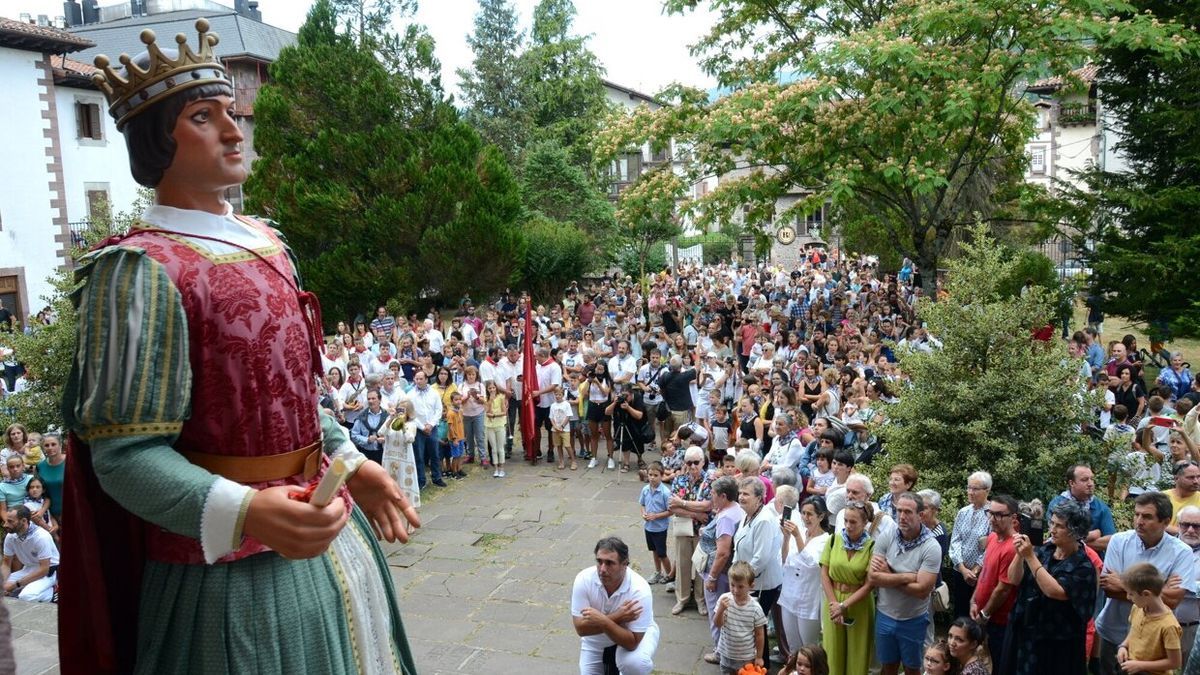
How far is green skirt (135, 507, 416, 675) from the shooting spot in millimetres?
2033

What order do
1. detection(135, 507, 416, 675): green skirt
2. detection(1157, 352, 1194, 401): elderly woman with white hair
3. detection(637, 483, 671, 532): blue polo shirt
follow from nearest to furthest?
detection(135, 507, 416, 675): green skirt → detection(637, 483, 671, 532): blue polo shirt → detection(1157, 352, 1194, 401): elderly woman with white hair

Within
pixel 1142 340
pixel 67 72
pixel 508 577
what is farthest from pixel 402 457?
pixel 67 72

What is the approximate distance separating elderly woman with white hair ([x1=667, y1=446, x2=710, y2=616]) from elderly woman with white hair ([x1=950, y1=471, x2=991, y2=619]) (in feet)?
6.98

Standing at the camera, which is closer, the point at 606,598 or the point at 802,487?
the point at 606,598

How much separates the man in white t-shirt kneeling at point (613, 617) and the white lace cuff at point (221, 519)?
3.96m

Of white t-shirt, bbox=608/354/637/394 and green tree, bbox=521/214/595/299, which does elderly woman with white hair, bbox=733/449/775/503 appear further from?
green tree, bbox=521/214/595/299

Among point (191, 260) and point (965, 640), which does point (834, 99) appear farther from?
point (191, 260)

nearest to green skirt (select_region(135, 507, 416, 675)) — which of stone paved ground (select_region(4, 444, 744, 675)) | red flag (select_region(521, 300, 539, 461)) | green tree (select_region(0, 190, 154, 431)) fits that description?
stone paved ground (select_region(4, 444, 744, 675))

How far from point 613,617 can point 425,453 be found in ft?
23.7

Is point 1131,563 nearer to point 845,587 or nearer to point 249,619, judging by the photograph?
point 845,587

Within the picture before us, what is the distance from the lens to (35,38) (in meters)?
21.0

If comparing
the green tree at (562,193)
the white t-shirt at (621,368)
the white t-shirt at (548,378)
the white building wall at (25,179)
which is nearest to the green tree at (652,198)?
the white t-shirt at (621,368)

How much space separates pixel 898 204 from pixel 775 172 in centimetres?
209

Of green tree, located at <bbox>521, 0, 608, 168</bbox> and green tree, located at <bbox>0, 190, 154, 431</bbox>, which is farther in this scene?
green tree, located at <bbox>521, 0, 608, 168</bbox>
